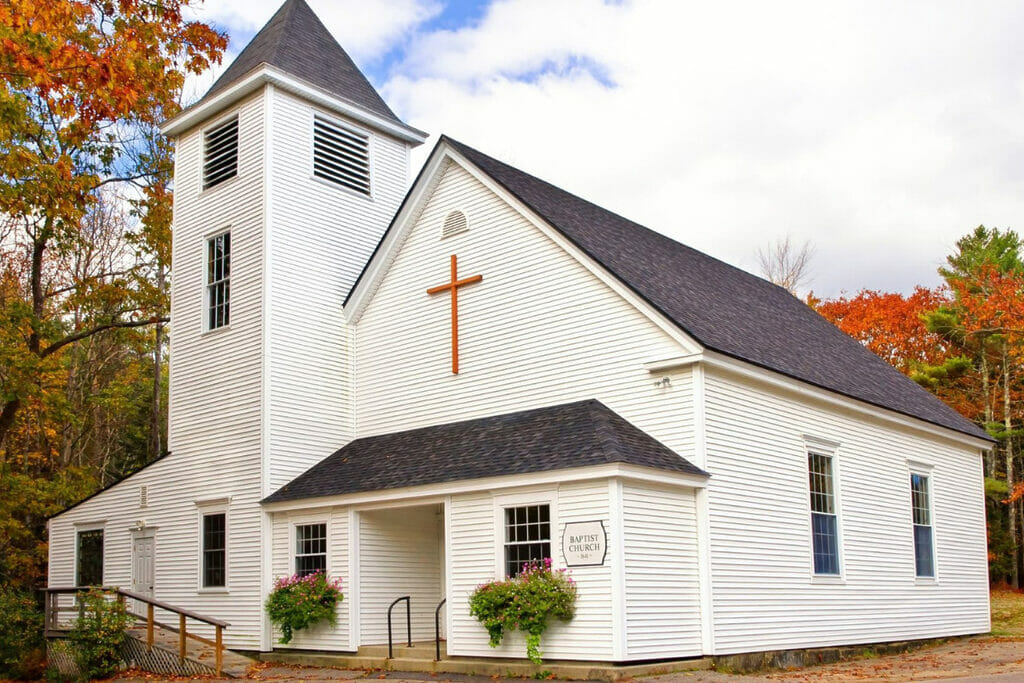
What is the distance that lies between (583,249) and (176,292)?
981cm

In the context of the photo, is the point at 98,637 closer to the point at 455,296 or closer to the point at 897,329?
the point at 455,296

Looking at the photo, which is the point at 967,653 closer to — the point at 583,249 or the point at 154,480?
the point at 583,249

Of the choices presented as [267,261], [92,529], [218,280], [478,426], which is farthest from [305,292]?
[92,529]

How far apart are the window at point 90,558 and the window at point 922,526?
16.9m

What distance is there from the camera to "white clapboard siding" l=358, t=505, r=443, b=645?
17.9 m

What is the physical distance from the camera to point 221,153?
21875mm

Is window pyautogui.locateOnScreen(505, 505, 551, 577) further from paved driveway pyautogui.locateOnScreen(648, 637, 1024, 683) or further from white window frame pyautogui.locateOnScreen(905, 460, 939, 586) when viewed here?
white window frame pyautogui.locateOnScreen(905, 460, 939, 586)

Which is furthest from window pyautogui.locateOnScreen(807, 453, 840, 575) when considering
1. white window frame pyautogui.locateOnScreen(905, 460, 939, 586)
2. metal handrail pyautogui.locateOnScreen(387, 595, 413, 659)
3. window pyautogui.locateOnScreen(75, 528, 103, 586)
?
window pyautogui.locateOnScreen(75, 528, 103, 586)

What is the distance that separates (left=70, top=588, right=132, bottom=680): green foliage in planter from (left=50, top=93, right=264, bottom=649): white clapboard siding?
7.54ft

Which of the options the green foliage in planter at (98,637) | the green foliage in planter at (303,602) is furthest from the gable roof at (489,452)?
the green foliage in planter at (98,637)

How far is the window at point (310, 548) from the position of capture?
18.4 m

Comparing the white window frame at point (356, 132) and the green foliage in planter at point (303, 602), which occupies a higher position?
the white window frame at point (356, 132)

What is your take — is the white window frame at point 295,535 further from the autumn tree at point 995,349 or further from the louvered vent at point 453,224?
the autumn tree at point 995,349

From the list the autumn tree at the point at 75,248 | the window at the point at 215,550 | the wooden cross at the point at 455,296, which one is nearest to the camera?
the autumn tree at the point at 75,248
